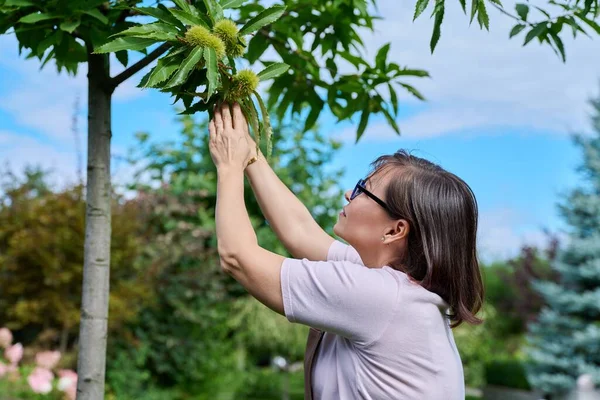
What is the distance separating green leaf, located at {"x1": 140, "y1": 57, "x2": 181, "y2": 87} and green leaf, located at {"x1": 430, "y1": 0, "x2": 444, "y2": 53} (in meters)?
0.69


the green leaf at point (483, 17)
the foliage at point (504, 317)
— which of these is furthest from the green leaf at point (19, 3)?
the foliage at point (504, 317)

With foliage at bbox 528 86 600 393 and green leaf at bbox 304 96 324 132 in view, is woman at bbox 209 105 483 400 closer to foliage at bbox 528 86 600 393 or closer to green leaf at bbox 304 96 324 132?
green leaf at bbox 304 96 324 132

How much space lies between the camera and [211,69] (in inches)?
62.9

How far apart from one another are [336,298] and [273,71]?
617 mm

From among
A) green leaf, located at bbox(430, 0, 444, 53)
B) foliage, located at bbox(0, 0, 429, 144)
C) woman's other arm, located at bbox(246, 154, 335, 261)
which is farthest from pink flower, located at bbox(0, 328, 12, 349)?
green leaf, located at bbox(430, 0, 444, 53)

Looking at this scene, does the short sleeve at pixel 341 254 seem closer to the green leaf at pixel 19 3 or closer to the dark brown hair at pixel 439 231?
the dark brown hair at pixel 439 231

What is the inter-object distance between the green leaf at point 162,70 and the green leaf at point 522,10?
120 centimetres

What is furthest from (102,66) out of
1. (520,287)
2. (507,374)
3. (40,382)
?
(520,287)

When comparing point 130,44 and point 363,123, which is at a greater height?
point 363,123

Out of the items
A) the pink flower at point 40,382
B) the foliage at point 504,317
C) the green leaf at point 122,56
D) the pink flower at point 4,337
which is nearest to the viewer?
the green leaf at point 122,56

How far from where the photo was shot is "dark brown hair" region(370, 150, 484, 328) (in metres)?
1.73

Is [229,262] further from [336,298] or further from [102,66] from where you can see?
[102,66]

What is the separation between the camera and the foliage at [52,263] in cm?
726

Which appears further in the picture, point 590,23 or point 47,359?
point 47,359
